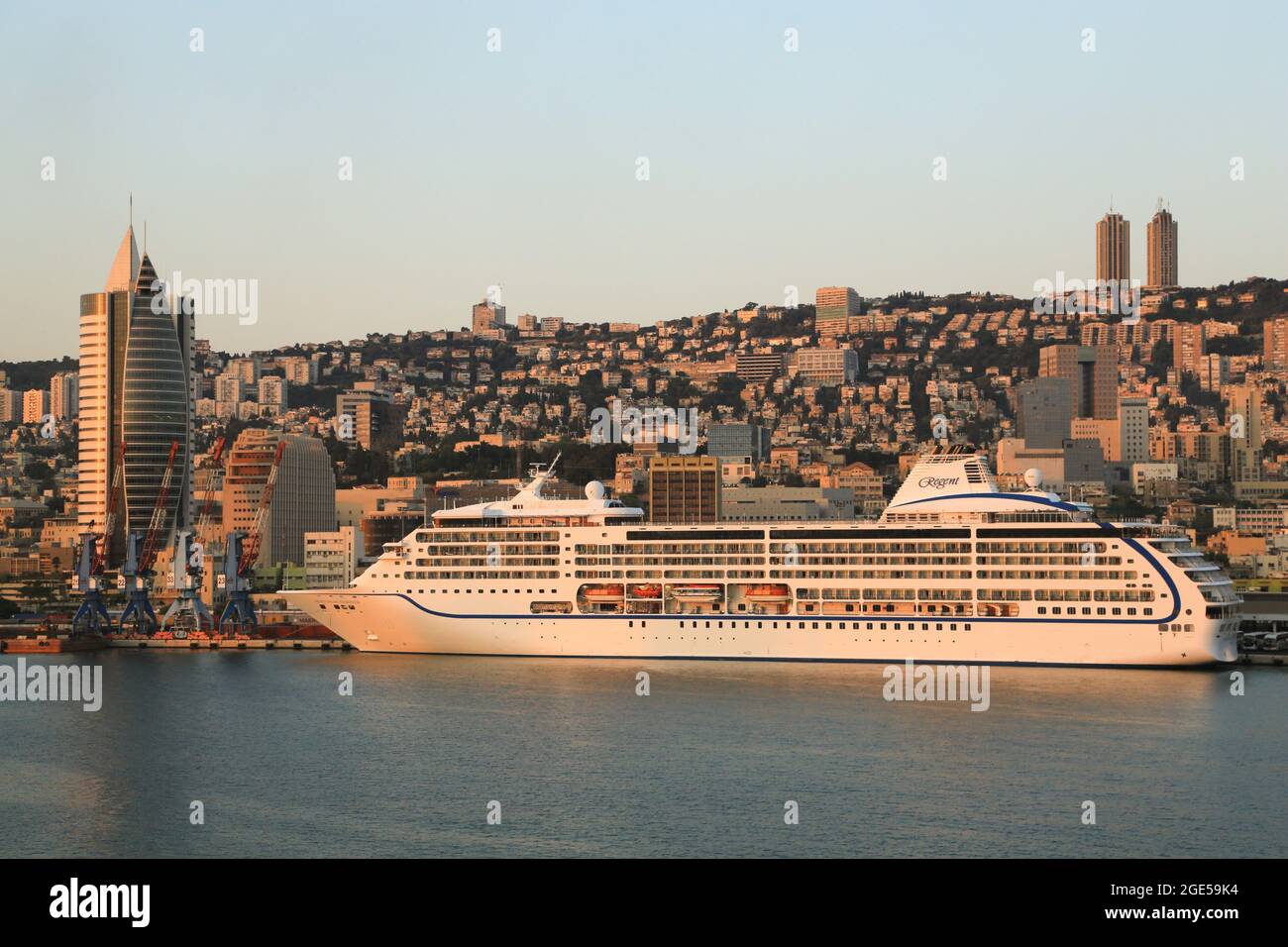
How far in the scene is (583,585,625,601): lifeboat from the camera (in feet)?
151

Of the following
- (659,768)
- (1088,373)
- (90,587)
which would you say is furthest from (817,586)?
(1088,373)

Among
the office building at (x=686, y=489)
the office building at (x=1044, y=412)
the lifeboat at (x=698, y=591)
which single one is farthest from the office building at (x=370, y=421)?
the lifeboat at (x=698, y=591)

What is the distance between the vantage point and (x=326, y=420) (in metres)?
139

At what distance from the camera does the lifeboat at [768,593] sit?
4484 centimetres

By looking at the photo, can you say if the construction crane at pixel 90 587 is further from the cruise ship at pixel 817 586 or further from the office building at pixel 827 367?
the office building at pixel 827 367

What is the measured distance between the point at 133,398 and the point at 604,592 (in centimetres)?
6015

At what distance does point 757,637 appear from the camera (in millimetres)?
Answer: 44438

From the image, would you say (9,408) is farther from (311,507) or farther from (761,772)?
(761,772)

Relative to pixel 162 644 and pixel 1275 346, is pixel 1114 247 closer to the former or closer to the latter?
pixel 1275 346

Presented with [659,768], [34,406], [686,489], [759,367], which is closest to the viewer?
A: [659,768]

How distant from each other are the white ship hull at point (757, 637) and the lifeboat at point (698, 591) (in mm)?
738

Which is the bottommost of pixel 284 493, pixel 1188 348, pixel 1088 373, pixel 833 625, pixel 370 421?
pixel 833 625

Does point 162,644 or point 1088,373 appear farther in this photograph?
point 1088,373
